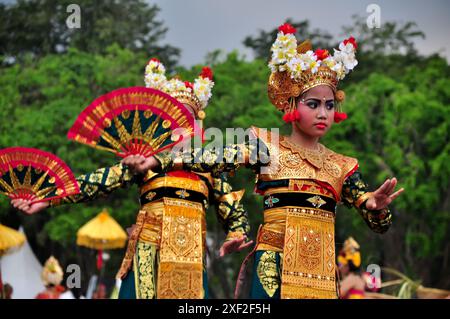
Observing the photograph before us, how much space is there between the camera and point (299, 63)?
6.15 m

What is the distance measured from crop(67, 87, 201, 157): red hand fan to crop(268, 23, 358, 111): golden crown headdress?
2.74 ft

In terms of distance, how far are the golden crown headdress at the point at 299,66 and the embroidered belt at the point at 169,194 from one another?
110cm

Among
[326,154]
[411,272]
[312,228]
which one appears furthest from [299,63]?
[411,272]

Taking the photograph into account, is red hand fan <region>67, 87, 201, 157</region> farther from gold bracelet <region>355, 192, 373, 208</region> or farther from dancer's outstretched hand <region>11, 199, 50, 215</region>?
gold bracelet <region>355, 192, 373, 208</region>

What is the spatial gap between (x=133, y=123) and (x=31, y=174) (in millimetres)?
917

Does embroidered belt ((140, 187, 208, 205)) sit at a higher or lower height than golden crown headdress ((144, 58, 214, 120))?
lower

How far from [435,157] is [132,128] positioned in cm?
1500

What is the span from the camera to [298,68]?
615 centimetres

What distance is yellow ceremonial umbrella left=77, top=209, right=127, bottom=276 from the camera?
56.8ft

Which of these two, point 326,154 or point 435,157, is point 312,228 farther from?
point 435,157

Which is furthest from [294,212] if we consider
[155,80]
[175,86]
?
[155,80]

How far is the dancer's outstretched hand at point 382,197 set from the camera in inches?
230

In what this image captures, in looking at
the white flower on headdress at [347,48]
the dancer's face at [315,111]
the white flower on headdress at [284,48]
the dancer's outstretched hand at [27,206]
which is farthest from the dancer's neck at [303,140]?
the dancer's outstretched hand at [27,206]

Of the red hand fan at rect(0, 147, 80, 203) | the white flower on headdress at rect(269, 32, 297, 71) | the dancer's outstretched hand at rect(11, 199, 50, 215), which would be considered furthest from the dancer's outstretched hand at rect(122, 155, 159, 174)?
the white flower on headdress at rect(269, 32, 297, 71)
